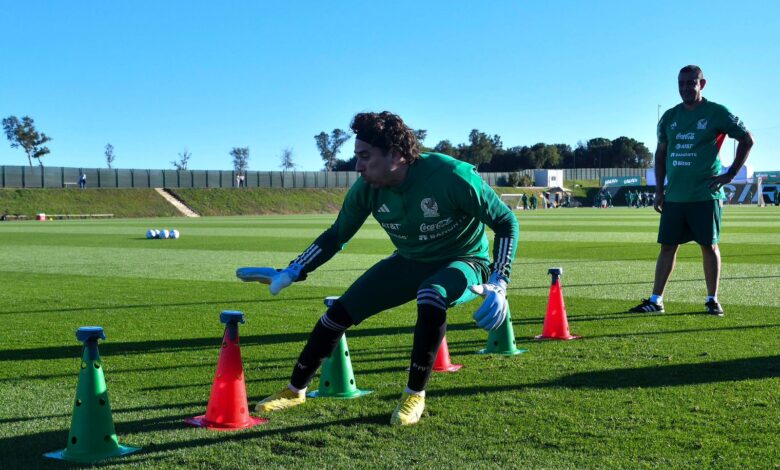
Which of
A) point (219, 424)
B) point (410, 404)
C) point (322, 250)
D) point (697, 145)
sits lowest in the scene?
point (219, 424)

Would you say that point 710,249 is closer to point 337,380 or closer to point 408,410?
point 337,380

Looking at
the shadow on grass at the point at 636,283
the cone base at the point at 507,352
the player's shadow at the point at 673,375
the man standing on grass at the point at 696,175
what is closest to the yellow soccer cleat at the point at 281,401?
the player's shadow at the point at 673,375

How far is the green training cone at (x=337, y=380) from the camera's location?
16.1ft

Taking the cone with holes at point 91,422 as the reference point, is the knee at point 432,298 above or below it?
above

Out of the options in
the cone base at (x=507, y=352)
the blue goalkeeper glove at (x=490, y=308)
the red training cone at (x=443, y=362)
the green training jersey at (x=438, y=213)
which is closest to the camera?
the blue goalkeeper glove at (x=490, y=308)

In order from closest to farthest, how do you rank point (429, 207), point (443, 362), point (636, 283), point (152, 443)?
point (152, 443) < point (429, 207) < point (443, 362) < point (636, 283)

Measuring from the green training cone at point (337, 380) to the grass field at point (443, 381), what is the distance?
0.15 m

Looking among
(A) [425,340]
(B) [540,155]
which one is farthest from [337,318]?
(B) [540,155]

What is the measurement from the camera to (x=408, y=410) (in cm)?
423

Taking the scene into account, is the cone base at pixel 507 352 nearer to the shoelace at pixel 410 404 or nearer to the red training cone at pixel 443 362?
the red training cone at pixel 443 362

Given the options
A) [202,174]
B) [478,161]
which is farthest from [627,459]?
[478,161]

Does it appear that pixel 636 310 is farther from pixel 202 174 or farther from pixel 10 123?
pixel 10 123

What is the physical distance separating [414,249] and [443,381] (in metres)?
1.01

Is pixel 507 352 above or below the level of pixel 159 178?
below
